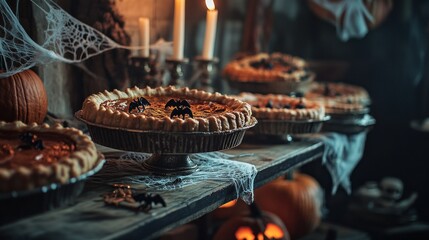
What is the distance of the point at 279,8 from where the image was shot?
5.46 metres

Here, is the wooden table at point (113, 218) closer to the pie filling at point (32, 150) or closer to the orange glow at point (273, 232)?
the pie filling at point (32, 150)

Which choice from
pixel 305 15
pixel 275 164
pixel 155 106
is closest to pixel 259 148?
pixel 275 164

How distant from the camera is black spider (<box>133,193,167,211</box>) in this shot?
6.29 feet

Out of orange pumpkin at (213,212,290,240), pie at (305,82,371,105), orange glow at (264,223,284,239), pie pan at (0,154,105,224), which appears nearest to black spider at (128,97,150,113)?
pie pan at (0,154,105,224)

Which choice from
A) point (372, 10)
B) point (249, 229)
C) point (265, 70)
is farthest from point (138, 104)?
point (372, 10)

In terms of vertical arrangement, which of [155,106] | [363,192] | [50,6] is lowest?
[363,192]

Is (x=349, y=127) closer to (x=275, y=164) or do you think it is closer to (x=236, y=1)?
(x=275, y=164)

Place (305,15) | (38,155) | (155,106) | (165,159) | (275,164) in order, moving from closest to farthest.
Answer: (38,155) → (165,159) → (155,106) → (275,164) → (305,15)

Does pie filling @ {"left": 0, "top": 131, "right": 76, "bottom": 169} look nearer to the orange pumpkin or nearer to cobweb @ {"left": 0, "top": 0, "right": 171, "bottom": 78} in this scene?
cobweb @ {"left": 0, "top": 0, "right": 171, "bottom": 78}

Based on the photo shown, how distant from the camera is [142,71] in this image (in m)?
3.21

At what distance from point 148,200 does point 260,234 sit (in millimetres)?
1717

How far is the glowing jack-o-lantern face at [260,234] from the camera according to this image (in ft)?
11.5

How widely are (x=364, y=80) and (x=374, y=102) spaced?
28cm

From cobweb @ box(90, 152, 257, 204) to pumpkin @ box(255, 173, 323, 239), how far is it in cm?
183
